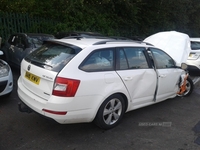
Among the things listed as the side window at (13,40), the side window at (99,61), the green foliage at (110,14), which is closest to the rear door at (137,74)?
the side window at (99,61)

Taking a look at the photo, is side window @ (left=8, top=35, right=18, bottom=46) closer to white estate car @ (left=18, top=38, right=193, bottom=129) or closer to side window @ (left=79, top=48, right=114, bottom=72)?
white estate car @ (left=18, top=38, right=193, bottom=129)

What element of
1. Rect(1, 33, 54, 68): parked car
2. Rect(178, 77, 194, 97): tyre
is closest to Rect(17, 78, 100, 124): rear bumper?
Rect(178, 77, 194, 97): tyre

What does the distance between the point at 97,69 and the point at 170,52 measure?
3.05 meters

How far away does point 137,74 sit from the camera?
3.38m

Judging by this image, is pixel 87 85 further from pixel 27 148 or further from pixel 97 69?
pixel 27 148

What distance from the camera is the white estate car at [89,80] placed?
8.66 feet

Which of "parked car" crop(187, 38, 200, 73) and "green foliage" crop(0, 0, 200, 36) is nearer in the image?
"parked car" crop(187, 38, 200, 73)

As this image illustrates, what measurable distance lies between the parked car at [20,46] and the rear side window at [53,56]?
8.99 ft

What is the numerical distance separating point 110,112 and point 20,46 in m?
4.27

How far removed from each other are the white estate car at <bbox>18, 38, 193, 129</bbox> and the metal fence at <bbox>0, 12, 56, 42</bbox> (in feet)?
20.2

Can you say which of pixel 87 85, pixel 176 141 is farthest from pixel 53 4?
pixel 176 141

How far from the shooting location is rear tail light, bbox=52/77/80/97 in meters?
2.59

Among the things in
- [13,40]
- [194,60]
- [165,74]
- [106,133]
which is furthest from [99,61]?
[194,60]

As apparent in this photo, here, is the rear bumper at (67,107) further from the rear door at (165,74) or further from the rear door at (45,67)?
the rear door at (165,74)
